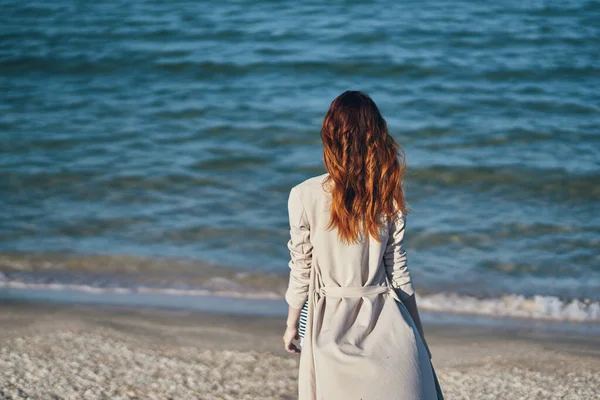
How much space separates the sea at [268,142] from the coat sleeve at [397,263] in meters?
2.49

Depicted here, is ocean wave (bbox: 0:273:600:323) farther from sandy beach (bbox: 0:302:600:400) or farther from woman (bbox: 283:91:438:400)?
woman (bbox: 283:91:438:400)

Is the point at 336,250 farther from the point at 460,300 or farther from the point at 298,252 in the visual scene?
the point at 460,300

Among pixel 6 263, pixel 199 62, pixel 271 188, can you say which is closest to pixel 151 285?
pixel 6 263

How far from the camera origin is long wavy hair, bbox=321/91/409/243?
2.68 m

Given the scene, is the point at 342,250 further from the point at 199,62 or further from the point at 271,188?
the point at 199,62

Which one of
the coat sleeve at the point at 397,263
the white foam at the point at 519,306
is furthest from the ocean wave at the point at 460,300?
the coat sleeve at the point at 397,263

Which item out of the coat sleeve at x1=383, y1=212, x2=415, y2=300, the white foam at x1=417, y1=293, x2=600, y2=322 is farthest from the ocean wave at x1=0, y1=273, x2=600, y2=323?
the coat sleeve at x1=383, y1=212, x2=415, y2=300

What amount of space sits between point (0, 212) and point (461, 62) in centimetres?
681

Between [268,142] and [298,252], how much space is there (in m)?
5.99

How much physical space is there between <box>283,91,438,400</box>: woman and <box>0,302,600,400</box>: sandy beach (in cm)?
129

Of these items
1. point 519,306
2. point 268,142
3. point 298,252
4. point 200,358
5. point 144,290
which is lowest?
point 200,358

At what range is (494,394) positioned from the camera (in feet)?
13.1

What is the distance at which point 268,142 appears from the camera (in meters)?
8.84

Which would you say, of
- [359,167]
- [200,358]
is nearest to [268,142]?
[200,358]
